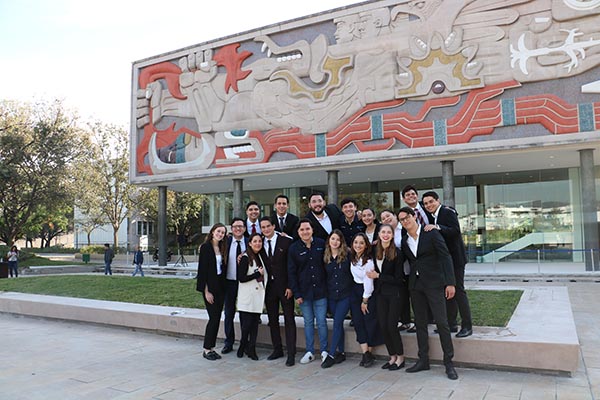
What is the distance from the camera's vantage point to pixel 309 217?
20.9 feet

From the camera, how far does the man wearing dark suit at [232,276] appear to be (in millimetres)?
6395

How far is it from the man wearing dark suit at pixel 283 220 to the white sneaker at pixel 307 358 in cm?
156

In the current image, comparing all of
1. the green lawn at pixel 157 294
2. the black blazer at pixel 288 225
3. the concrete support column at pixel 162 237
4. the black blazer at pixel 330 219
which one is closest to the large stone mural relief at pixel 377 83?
the concrete support column at pixel 162 237

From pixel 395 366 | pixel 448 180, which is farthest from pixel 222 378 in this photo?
pixel 448 180

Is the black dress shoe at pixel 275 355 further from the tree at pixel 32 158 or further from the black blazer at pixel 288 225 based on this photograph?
the tree at pixel 32 158

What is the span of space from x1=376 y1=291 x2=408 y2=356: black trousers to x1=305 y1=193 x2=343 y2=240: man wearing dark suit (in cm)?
124

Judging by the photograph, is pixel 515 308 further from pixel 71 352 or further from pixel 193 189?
pixel 193 189

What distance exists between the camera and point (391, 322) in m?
5.38

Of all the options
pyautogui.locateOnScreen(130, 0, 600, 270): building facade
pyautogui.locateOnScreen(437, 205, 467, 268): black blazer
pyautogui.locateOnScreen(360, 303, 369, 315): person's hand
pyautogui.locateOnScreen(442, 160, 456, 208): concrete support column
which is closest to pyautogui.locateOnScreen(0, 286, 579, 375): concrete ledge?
pyautogui.locateOnScreen(360, 303, 369, 315): person's hand

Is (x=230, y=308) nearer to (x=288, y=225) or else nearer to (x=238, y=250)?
(x=238, y=250)

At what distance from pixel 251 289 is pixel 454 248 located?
103 inches

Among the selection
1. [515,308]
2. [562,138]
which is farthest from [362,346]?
[562,138]

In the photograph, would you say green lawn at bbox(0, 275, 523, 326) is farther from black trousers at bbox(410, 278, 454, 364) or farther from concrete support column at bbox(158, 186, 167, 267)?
concrete support column at bbox(158, 186, 167, 267)

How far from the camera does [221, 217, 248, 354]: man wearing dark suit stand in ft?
21.0
